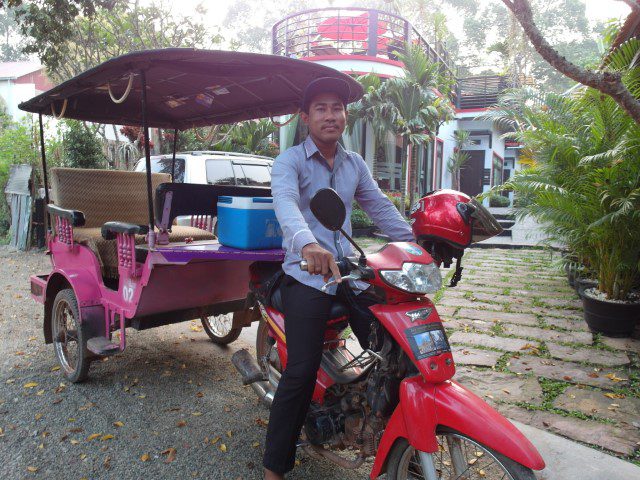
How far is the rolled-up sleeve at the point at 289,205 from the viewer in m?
2.13

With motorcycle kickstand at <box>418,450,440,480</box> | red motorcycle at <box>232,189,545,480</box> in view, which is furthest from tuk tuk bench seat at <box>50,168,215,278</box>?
motorcycle kickstand at <box>418,450,440,480</box>

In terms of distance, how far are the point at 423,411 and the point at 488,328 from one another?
12.0ft

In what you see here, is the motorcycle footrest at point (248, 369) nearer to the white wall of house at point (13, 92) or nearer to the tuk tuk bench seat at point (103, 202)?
A: the tuk tuk bench seat at point (103, 202)

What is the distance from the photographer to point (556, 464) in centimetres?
278

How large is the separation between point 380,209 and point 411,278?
940mm

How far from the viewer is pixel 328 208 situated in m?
1.88

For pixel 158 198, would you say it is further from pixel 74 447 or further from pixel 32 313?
pixel 32 313

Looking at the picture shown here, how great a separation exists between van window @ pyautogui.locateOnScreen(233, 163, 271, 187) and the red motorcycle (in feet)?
16.1

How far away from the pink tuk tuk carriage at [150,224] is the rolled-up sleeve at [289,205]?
636 mm

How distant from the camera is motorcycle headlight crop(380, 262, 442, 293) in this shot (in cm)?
198

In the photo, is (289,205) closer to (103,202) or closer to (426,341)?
(426,341)

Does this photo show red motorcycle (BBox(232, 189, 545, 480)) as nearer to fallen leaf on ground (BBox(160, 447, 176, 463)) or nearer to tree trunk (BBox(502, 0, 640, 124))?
fallen leaf on ground (BBox(160, 447, 176, 463))

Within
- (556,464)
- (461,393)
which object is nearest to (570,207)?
(556,464)

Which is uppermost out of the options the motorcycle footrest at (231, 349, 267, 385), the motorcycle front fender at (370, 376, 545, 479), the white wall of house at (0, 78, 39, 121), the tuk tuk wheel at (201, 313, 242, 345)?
the white wall of house at (0, 78, 39, 121)
